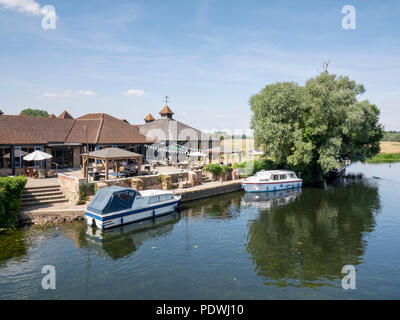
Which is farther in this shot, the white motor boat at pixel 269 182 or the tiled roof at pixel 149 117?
the tiled roof at pixel 149 117

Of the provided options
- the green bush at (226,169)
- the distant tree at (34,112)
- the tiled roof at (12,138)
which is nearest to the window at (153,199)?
the green bush at (226,169)

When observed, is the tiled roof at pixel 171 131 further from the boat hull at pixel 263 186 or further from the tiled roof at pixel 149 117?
the boat hull at pixel 263 186

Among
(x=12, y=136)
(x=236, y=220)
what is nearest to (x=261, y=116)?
(x=236, y=220)

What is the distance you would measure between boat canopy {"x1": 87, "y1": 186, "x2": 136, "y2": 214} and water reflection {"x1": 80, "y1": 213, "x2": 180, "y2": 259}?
1.35 metres

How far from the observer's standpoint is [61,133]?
33312 mm

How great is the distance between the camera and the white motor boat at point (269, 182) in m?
31.5

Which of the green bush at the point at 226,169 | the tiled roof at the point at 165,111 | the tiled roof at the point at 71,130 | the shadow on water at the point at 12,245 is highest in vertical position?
the tiled roof at the point at 165,111

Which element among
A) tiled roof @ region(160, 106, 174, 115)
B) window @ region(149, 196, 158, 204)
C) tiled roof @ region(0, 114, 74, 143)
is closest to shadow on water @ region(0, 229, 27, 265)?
window @ region(149, 196, 158, 204)

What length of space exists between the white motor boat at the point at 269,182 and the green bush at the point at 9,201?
21.7 meters

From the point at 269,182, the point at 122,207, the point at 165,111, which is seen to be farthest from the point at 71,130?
the point at 269,182

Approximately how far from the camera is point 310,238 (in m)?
17.7

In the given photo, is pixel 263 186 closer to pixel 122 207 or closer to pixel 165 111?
pixel 122 207
